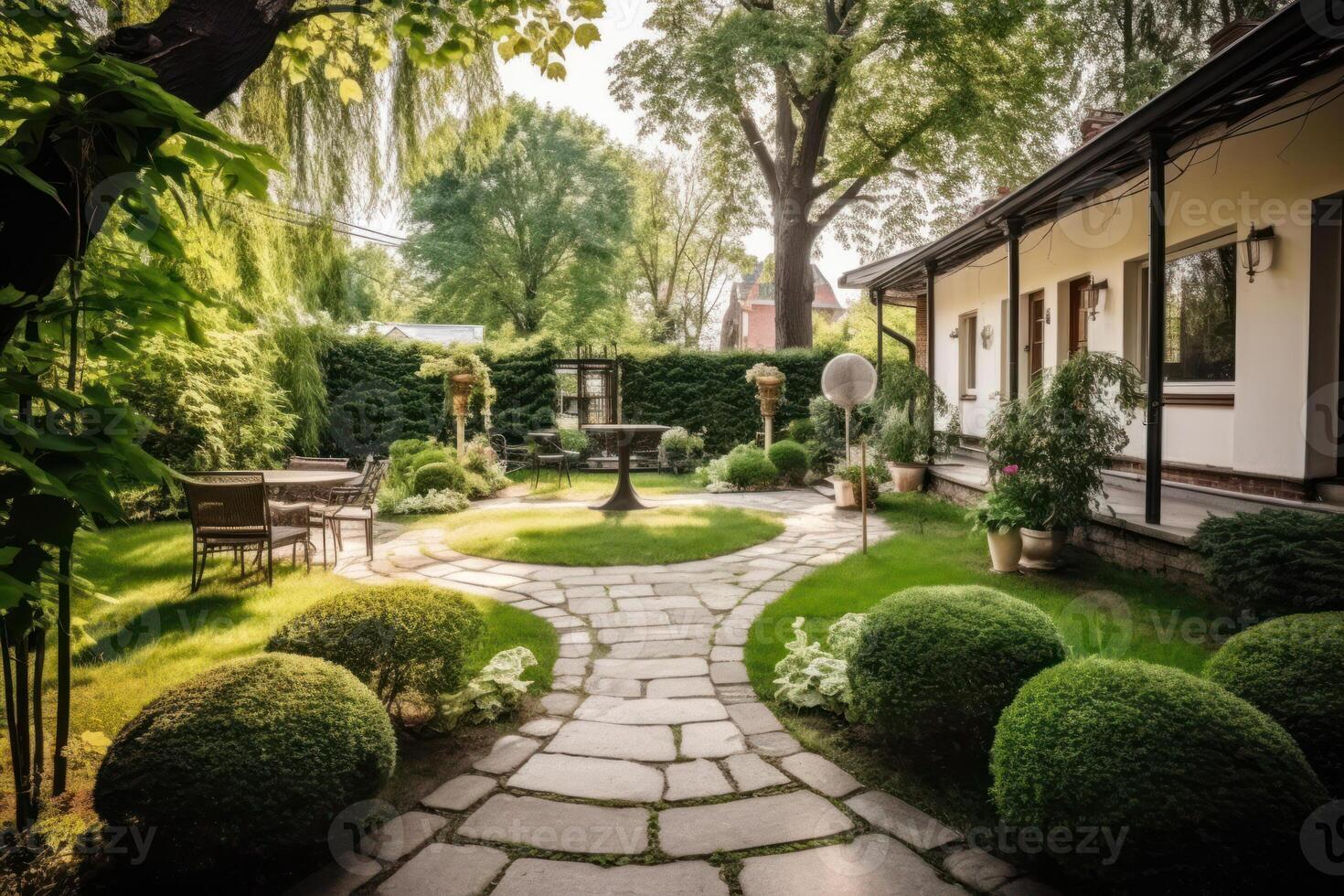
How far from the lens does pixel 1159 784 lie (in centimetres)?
197

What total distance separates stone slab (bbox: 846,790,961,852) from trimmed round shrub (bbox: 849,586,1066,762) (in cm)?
27

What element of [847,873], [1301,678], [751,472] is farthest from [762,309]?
[847,873]

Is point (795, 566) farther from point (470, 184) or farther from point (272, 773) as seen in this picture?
point (470, 184)

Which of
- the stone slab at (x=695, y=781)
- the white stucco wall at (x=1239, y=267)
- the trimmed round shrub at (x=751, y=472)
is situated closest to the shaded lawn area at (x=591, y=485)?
the trimmed round shrub at (x=751, y=472)

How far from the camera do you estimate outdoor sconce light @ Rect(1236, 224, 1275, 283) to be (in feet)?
19.9

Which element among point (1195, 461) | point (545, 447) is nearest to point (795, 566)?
point (1195, 461)

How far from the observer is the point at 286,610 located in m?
5.29

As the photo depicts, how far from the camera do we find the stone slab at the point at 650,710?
348 cm

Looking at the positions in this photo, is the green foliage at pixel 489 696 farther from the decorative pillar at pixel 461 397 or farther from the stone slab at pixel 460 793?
the decorative pillar at pixel 461 397

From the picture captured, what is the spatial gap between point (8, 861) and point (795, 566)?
5.48 m

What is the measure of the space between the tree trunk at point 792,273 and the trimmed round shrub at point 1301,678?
14.5 metres

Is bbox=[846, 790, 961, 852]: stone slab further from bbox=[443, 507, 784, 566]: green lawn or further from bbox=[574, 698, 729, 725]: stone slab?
bbox=[443, 507, 784, 566]: green lawn

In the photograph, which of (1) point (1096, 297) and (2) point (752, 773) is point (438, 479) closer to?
(2) point (752, 773)

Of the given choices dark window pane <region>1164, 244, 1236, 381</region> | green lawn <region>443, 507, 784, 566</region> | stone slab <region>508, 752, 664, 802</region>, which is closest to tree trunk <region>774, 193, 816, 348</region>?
green lawn <region>443, 507, 784, 566</region>
